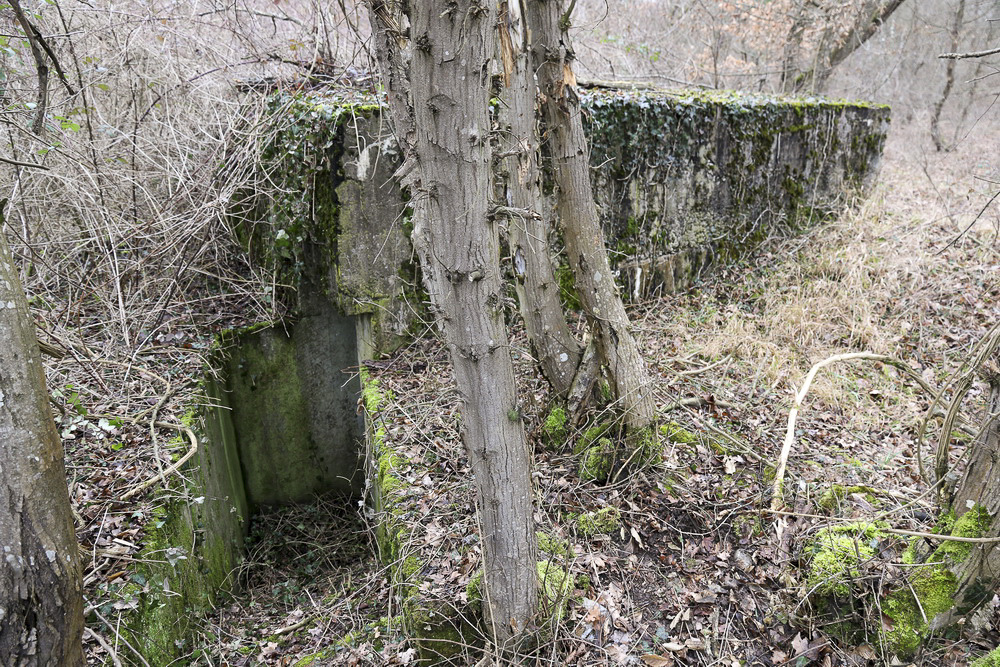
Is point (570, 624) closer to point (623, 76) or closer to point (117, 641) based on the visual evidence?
point (117, 641)

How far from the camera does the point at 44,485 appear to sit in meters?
2.30

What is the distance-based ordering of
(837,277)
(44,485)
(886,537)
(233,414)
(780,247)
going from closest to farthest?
(44,485), (886,537), (233,414), (837,277), (780,247)

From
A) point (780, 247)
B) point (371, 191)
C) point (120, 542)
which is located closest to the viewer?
point (120, 542)

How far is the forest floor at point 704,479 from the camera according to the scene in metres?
2.98

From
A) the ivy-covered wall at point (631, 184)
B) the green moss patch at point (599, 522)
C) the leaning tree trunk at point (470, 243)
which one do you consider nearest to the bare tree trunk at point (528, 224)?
the green moss patch at point (599, 522)

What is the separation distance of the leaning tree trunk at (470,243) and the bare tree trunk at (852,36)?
32.4 ft

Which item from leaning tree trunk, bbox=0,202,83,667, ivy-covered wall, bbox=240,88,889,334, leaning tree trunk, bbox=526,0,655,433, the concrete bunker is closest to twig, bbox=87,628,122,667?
leaning tree trunk, bbox=0,202,83,667

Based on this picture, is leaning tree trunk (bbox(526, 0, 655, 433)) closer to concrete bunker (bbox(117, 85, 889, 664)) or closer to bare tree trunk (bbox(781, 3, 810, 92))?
concrete bunker (bbox(117, 85, 889, 664))

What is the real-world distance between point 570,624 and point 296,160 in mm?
4572

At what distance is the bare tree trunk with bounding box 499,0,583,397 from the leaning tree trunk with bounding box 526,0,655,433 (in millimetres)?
121

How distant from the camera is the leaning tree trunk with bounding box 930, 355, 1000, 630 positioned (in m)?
2.54

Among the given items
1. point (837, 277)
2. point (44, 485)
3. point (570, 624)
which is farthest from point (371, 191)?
point (837, 277)

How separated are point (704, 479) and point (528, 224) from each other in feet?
6.56

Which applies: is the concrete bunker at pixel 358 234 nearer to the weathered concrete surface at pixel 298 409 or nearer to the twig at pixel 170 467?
the weathered concrete surface at pixel 298 409
